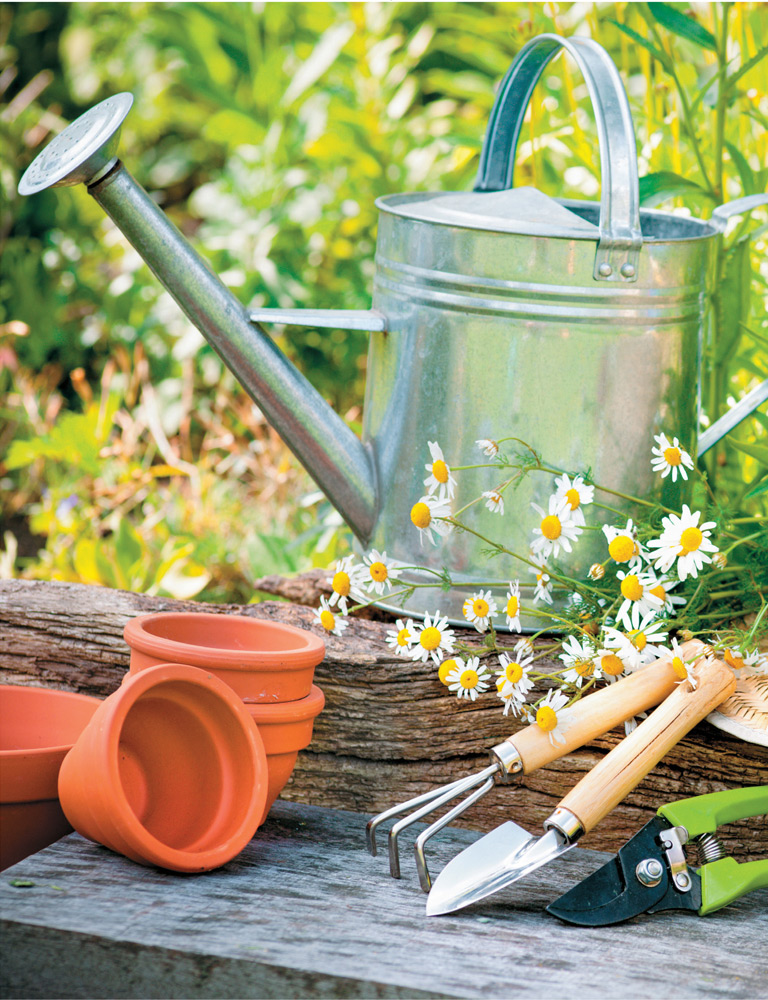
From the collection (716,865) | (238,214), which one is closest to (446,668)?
(716,865)

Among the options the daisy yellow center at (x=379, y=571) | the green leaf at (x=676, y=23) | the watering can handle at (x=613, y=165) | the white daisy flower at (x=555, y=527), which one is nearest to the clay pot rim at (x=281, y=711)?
the daisy yellow center at (x=379, y=571)

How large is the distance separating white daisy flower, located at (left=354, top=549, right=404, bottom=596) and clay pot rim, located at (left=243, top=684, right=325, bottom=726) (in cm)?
11

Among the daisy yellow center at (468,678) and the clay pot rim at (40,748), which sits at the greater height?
the daisy yellow center at (468,678)

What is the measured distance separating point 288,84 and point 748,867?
2.07 m

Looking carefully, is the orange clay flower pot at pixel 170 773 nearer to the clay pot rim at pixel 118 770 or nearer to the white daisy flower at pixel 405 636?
the clay pot rim at pixel 118 770

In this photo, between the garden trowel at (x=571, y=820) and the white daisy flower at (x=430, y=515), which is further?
the white daisy flower at (x=430, y=515)

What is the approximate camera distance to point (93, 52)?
281 centimetres

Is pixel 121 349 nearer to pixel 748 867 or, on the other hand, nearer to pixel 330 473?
pixel 330 473

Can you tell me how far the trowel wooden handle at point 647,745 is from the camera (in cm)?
67

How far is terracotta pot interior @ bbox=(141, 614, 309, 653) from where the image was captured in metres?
0.82

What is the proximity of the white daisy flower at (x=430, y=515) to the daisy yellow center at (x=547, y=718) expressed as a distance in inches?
6.6

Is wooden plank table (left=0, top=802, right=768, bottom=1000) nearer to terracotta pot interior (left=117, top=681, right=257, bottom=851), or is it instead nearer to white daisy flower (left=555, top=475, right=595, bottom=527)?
terracotta pot interior (left=117, top=681, right=257, bottom=851)

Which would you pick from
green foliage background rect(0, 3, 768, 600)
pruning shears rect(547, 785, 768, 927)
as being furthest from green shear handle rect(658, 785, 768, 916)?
green foliage background rect(0, 3, 768, 600)

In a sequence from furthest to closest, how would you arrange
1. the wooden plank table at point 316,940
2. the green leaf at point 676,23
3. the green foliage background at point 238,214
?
the green foliage background at point 238,214
the green leaf at point 676,23
the wooden plank table at point 316,940
